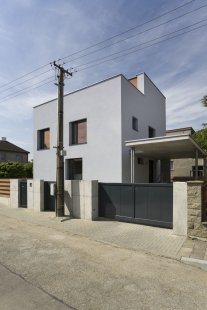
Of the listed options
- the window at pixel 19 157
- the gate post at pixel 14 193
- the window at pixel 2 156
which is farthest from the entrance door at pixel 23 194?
the window at pixel 19 157

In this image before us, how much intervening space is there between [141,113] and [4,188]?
9.59m

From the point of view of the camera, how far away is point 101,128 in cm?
1491

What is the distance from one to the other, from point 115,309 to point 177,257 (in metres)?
2.81

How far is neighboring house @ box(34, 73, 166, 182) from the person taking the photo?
14305 millimetres

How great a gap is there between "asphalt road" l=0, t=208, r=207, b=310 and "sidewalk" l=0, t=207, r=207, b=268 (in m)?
0.35

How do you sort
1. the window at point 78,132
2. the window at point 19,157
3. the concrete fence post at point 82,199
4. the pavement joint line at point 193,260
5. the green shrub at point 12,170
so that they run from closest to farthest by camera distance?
the pavement joint line at point 193,260, the concrete fence post at point 82,199, the window at point 78,132, the green shrub at point 12,170, the window at point 19,157

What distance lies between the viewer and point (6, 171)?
24.6m

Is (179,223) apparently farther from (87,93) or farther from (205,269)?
(87,93)

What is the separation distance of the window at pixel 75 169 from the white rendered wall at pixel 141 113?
3413 mm

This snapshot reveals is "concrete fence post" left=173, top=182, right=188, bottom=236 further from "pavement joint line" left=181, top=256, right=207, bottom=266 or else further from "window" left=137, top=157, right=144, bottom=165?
"window" left=137, top=157, right=144, bottom=165

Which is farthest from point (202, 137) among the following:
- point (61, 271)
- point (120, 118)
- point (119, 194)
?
point (61, 271)

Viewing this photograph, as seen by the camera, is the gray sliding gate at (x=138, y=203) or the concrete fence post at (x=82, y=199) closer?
the gray sliding gate at (x=138, y=203)

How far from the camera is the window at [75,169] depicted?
648 inches

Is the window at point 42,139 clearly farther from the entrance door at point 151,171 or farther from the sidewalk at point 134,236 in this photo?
the sidewalk at point 134,236
